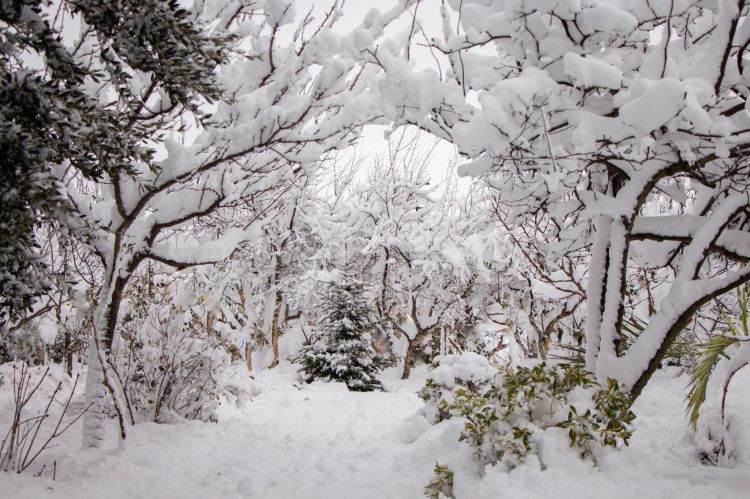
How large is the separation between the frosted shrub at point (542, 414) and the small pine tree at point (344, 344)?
9.26 metres

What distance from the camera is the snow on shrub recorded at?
8.94 ft

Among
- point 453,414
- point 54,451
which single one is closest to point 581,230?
point 453,414

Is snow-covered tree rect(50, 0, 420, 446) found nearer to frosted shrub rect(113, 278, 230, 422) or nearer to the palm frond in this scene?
frosted shrub rect(113, 278, 230, 422)

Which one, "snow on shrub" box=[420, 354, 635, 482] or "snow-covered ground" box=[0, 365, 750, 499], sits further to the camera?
"snow on shrub" box=[420, 354, 635, 482]

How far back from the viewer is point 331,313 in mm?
13469

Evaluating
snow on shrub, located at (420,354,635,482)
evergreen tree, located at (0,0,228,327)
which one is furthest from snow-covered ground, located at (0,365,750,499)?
evergreen tree, located at (0,0,228,327)

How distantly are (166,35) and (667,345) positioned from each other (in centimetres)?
349

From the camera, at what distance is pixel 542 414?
3129mm

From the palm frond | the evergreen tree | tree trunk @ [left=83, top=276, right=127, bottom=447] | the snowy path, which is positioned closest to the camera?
the evergreen tree

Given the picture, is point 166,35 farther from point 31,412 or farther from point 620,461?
point 31,412

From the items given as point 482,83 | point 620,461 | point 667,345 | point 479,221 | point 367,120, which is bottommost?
point 620,461

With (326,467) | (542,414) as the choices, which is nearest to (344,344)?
(326,467)

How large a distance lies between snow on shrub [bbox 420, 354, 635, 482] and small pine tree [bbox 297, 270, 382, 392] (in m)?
9.24

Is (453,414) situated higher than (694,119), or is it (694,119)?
(694,119)
